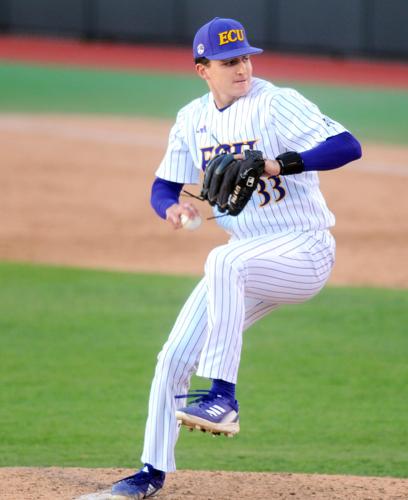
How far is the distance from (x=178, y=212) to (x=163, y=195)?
329 millimetres

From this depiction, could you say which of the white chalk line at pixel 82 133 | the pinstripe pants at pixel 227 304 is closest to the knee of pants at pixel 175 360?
the pinstripe pants at pixel 227 304

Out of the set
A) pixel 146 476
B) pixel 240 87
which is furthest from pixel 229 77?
pixel 146 476

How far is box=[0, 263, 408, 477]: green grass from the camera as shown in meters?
6.54

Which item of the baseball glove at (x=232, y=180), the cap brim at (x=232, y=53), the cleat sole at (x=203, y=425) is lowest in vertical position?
the cleat sole at (x=203, y=425)

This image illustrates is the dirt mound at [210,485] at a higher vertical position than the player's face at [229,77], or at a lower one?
lower

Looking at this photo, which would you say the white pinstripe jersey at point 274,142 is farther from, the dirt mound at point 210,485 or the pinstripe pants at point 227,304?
the dirt mound at point 210,485

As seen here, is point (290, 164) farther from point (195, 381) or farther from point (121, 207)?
point (121, 207)

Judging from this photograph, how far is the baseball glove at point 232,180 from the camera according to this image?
4.65 meters

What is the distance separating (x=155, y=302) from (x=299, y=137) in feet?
17.0

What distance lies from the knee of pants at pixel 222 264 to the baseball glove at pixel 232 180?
18 cm

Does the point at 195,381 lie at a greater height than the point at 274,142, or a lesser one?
lesser

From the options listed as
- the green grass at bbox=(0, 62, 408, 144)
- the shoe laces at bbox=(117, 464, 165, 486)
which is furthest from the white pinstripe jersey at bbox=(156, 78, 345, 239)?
the green grass at bbox=(0, 62, 408, 144)

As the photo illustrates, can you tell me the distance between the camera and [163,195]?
17.5ft

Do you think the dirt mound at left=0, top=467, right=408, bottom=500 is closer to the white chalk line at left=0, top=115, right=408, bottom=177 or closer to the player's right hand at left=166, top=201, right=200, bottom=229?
the player's right hand at left=166, top=201, right=200, bottom=229
